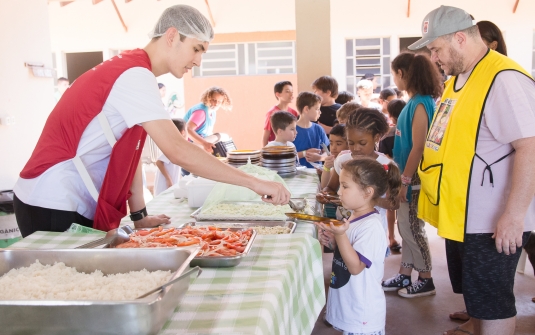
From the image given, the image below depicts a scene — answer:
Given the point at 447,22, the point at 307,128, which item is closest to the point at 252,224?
the point at 447,22

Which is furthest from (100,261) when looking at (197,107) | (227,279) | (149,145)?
(197,107)

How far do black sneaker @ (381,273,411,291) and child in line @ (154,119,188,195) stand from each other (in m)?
2.12

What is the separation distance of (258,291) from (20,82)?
148 inches

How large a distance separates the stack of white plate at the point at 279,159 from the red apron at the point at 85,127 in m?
Answer: 1.46

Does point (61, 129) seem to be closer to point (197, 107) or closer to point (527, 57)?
point (197, 107)

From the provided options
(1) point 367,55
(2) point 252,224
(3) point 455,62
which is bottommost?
(2) point 252,224

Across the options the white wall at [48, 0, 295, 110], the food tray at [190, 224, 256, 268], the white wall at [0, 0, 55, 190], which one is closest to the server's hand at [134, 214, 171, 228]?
the food tray at [190, 224, 256, 268]

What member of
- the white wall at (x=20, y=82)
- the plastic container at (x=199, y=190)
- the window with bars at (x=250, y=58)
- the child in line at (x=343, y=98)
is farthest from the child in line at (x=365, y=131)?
the window with bars at (x=250, y=58)

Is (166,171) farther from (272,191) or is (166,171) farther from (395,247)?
(272,191)

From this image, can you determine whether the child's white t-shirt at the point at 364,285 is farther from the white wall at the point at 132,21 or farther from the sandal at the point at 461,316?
the white wall at the point at 132,21

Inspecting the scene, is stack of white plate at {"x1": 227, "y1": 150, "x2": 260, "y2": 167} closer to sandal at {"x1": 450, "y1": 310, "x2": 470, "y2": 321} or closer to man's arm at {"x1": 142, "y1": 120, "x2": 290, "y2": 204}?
sandal at {"x1": 450, "y1": 310, "x2": 470, "y2": 321}

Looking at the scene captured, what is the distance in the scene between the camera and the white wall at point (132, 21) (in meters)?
9.85

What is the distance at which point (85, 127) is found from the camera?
1.57 meters

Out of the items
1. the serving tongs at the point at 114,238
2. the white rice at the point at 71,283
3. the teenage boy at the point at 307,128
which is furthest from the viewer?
the teenage boy at the point at 307,128
